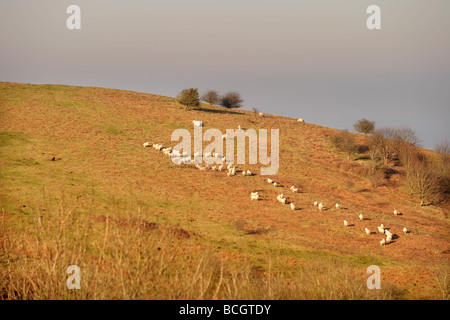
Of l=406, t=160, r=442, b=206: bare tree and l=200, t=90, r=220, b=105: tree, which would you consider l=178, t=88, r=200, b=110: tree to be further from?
l=406, t=160, r=442, b=206: bare tree

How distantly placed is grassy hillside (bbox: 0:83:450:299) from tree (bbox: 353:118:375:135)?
319 inches

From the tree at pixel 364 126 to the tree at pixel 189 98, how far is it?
956 inches

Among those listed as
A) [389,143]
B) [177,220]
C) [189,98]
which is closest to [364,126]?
[389,143]

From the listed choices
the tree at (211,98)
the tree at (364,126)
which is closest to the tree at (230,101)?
the tree at (211,98)

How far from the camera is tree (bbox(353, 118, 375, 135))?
48.4m

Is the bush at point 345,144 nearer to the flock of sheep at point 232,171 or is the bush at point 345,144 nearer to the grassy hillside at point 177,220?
the grassy hillside at point 177,220

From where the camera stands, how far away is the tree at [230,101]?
63000mm

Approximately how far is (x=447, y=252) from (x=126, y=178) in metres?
21.8

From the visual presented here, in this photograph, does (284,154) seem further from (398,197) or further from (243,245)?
(243,245)

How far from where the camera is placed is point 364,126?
4881 centimetres

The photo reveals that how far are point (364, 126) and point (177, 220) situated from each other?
38561mm

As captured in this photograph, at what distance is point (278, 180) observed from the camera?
3006 centimetres

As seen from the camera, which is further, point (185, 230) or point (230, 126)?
point (230, 126)
